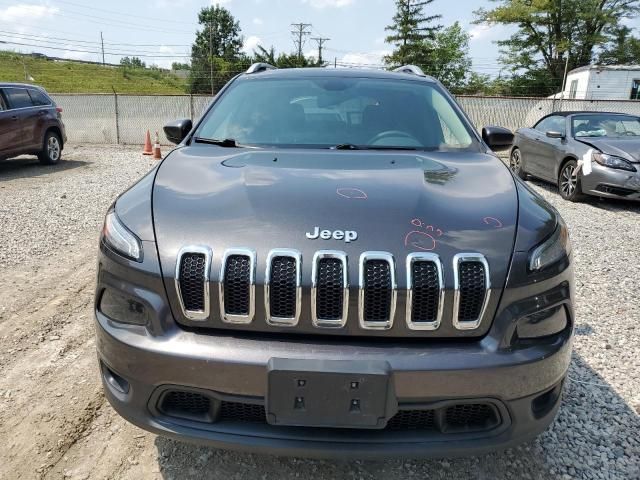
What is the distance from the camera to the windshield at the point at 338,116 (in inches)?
110

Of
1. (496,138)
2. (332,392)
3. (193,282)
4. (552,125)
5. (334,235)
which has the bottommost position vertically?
(332,392)

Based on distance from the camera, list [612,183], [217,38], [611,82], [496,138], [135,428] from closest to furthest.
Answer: [135,428]
[496,138]
[612,183]
[611,82]
[217,38]

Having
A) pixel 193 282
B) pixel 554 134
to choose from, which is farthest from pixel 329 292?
pixel 554 134

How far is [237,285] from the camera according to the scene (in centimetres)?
Answer: 164

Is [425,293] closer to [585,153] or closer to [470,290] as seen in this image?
[470,290]

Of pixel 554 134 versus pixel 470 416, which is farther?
pixel 554 134

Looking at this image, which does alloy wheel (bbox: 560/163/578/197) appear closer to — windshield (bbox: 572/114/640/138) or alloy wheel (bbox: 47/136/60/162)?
windshield (bbox: 572/114/640/138)

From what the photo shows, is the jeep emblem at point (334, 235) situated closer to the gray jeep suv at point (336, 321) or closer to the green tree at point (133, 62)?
the gray jeep suv at point (336, 321)

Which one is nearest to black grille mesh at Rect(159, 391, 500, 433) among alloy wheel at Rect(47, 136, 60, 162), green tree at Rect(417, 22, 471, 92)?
alloy wheel at Rect(47, 136, 60, 162)

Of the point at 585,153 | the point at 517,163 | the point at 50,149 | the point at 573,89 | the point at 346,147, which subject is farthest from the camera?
the point at 573,89

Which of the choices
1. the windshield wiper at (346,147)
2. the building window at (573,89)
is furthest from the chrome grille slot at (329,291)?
the building window at (573,89)

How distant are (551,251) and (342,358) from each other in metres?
0.86

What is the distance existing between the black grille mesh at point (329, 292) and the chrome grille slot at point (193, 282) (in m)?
0.37

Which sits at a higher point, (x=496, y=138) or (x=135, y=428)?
(x=496, y=138)
